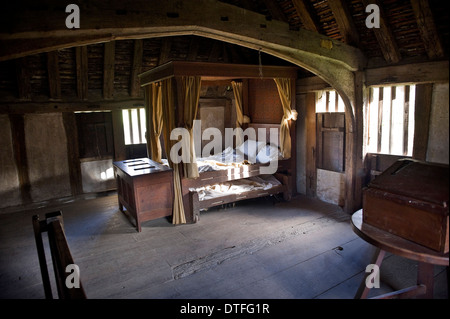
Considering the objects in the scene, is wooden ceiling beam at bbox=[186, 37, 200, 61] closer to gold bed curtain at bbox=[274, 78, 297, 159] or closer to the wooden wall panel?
the wooden wall panel

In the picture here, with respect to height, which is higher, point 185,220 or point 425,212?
point 425,212

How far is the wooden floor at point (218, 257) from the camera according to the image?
312cm

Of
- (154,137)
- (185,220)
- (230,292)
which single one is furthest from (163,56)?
(230,292)

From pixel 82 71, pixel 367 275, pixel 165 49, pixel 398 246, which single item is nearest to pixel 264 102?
pixel 165 49

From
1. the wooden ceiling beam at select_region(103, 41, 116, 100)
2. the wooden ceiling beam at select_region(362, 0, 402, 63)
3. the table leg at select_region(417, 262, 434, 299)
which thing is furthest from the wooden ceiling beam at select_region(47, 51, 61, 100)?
the table leg at select_region(417, 262, 434, 299)

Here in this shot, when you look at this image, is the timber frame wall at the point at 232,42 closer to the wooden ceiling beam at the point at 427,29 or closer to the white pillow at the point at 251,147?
the wooden ceiling beam at the point at 427,29

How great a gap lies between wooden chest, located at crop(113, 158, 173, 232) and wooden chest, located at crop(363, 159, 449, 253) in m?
3.11

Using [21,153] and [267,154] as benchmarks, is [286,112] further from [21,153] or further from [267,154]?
[21,153]

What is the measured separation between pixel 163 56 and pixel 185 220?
3695 mm

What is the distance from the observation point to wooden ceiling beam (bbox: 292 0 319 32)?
447 cm

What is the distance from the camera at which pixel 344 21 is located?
14.0 ft

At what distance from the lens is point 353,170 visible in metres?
4.88

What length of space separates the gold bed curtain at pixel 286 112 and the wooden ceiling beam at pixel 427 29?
2.33 meters
